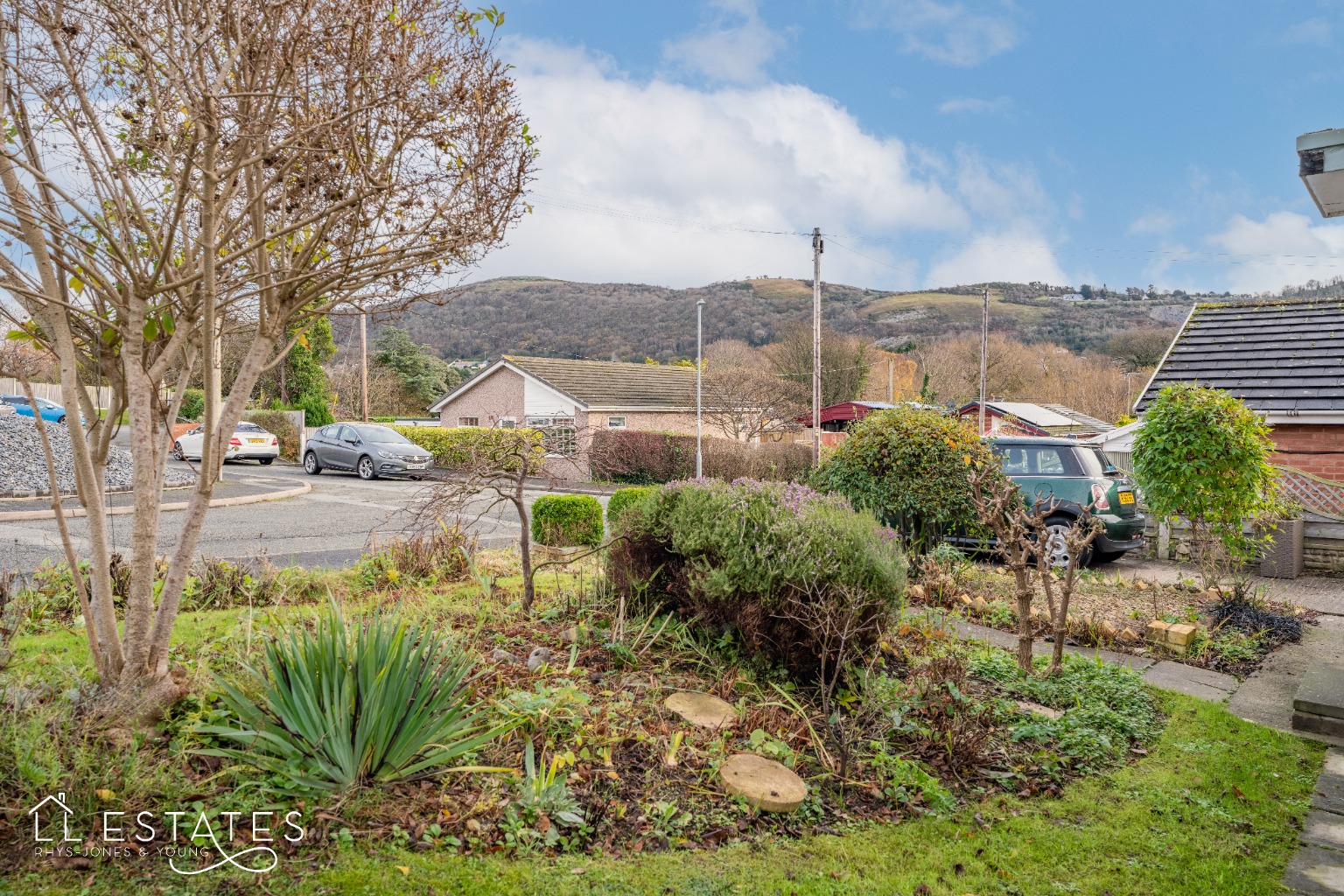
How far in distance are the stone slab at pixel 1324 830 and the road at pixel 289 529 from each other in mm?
5609

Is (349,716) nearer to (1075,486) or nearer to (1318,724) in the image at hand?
(1318,724)

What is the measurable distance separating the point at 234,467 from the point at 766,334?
1902 inches

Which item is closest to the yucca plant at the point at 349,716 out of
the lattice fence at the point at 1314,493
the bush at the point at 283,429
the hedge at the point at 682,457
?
the lattice fence at the point at 1314,493

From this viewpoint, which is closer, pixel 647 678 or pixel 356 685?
pixel 356 685

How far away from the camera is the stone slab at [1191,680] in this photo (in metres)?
5.80

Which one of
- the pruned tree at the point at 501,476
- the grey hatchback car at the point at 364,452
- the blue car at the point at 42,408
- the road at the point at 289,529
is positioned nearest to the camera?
the pruned tree at the point at 501,476

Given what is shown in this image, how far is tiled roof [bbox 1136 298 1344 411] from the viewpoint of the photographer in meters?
12.0

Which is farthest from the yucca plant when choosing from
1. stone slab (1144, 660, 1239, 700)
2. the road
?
stone slab (1144, 660, 1239, 700)

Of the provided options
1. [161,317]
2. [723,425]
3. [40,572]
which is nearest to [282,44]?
[161,317]

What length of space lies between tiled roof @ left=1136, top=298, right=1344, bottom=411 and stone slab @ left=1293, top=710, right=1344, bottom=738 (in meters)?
8.44

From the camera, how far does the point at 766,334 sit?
68.0m

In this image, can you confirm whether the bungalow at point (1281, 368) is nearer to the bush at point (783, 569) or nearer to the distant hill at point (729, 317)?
the bush at point (783, 569)

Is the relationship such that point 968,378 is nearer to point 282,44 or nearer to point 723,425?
point 723,425

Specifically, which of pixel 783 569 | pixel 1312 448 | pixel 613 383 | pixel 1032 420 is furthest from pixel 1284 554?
pixel 613 383
